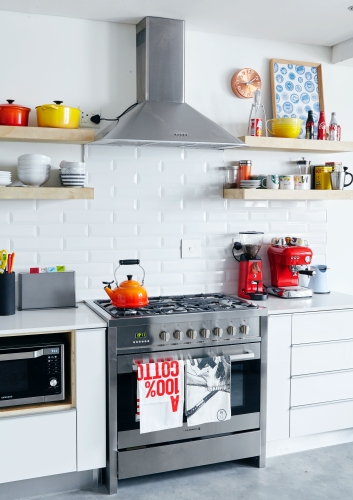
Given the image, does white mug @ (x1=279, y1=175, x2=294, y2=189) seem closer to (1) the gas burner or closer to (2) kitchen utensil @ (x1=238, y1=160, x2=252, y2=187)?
(2) kitchen utensil @ (x1=238, y1=160, x2=252, y2=187)

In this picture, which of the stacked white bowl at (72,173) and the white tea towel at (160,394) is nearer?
the white tea towel at (160,394)

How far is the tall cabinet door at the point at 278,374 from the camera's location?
321 cm

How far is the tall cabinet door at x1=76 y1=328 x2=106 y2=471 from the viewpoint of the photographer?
111 inches

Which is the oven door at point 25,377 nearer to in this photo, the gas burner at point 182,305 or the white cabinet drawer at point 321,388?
the gas burner at point 182,305

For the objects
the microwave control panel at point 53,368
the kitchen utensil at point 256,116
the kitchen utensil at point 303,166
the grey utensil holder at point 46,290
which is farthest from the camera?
the kitchen utensil at point 303,166

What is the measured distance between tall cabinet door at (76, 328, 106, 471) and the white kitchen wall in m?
0.63

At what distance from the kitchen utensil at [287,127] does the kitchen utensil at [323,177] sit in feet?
1.06

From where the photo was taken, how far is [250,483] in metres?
3.03

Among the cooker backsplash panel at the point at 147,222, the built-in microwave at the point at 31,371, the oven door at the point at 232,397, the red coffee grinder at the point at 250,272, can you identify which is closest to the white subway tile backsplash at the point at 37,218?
the cooker backsplash panel at the point at 147,222

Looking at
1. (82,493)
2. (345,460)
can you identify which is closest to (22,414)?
(82,493)

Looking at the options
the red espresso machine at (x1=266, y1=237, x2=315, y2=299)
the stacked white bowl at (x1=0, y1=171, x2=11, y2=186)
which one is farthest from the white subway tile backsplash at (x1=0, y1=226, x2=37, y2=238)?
the red espresso machine at (x1=266, y1=237, x2=315, y2=299)

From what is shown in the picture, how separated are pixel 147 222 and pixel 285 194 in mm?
867

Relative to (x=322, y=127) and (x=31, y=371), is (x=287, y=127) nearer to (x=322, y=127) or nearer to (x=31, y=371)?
(x=322, y=127)

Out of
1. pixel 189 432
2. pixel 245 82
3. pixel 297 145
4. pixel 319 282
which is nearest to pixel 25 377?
pixel 189 432
